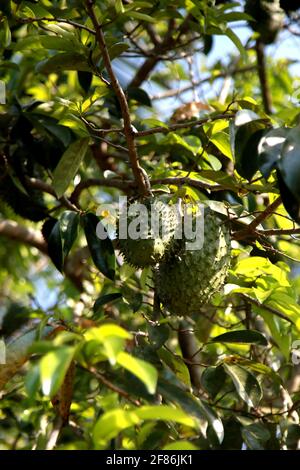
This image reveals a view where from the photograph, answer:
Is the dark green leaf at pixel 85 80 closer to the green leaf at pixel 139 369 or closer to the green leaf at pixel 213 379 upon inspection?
the green leaf at pixel 213 379

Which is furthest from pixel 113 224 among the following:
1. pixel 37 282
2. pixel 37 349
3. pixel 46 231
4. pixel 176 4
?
pixel 37 282

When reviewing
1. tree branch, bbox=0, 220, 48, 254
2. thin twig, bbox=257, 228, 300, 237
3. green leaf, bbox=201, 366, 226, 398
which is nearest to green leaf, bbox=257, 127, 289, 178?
thin twig, bbox=257, 228, 300, 237

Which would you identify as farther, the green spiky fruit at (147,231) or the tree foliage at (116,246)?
the green spiky fruit at (147,231)

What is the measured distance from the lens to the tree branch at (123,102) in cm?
218

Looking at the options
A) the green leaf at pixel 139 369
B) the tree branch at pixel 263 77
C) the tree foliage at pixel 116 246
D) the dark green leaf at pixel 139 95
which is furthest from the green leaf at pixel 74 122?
the tree branch at pixel 263 77

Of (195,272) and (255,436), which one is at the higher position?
(195,272)

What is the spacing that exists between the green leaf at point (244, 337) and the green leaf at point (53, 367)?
1100mm

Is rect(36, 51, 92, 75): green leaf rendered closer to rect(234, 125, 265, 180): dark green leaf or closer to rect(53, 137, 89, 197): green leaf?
rect(53, 137, 89, 197): green leaf

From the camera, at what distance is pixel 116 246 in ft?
8.58

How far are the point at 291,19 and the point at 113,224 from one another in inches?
91.7

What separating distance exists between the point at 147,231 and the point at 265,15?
7.08 feet

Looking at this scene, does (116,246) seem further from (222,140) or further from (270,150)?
(270,150)

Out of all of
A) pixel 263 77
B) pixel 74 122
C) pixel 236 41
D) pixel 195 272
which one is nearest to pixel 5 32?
pixel 74 122
